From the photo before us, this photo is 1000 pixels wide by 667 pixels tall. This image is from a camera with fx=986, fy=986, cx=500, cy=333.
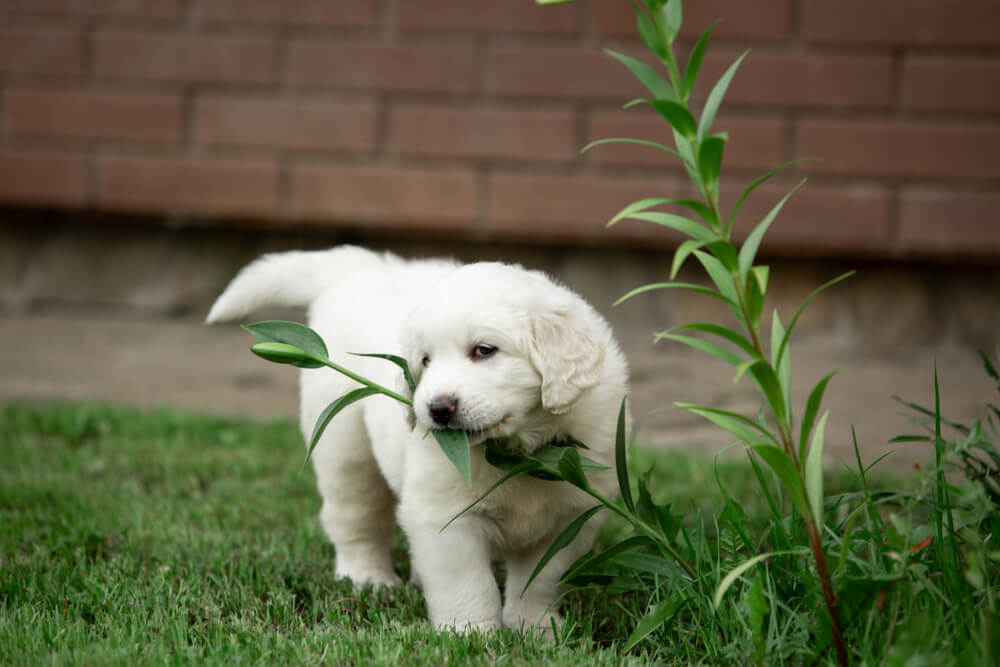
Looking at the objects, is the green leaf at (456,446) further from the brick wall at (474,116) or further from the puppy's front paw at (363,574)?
the brick wall at (474,116)

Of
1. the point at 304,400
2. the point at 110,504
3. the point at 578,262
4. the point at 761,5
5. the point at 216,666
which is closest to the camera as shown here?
the point at 216,666

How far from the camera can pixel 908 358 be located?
16.7ft

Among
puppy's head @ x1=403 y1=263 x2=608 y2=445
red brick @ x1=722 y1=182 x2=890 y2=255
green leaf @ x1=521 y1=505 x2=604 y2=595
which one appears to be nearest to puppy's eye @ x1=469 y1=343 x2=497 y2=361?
puppy's head @ x1=403 y1=263 x2=608 y2=445

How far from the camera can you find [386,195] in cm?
525

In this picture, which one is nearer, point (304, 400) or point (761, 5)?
point (304, 400)

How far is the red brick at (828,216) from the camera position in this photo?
504 cm

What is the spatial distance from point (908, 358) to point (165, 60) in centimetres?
420

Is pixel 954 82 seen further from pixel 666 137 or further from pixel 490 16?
pixel 490 16

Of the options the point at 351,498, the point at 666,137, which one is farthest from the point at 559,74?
the point at 351,498

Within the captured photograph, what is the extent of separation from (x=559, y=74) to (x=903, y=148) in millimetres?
1789

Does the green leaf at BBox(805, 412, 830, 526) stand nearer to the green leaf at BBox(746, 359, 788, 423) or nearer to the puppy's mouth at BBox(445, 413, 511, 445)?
the green leaf at BBox(746, 359, 788, 423)

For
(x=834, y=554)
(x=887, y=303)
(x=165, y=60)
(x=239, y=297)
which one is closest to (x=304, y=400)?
(x=239, y=297)

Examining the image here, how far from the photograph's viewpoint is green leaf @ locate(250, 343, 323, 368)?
196 cm

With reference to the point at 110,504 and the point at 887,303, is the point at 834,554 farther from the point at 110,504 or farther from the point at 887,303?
the point at 887,303
